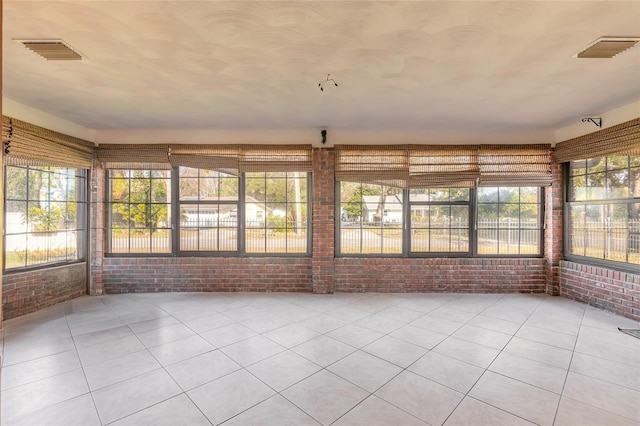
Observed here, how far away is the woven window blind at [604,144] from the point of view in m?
3.76

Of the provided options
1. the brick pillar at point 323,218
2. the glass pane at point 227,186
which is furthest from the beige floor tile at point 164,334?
the glass pane at point 227,186

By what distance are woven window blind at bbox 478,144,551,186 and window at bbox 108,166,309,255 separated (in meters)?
2.78

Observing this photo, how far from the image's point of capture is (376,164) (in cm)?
490

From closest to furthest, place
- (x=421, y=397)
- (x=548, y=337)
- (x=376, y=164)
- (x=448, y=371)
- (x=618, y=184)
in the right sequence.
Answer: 1. (x=421, y=397)
2. (x=448, y=371)
3. (x=548, y=337)
4. (x=618, y=184)
5. (x=376, y=164)

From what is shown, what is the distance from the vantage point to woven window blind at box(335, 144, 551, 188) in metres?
4.86

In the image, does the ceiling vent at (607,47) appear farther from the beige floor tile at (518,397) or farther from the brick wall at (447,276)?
the brick wall at (447,276)

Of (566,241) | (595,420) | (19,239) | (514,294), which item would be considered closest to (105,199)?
(19,239)

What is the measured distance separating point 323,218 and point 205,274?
6.72 ft

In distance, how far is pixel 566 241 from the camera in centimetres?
482

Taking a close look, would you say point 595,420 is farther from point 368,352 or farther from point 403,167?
point 403,167

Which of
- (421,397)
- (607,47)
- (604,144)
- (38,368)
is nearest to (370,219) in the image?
(421,397)

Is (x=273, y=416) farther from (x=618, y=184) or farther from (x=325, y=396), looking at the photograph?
(x=618, y=184)

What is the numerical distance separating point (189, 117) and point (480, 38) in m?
3.50

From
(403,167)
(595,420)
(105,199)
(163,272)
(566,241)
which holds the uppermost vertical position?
(403,167)
